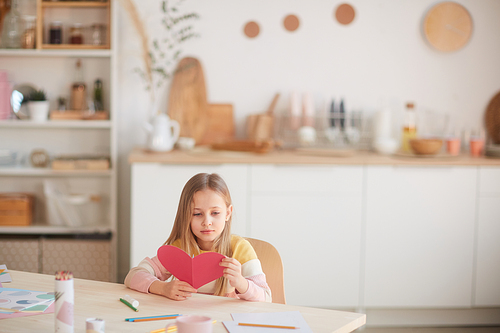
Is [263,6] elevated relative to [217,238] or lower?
elevated

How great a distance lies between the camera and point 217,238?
1.65 m

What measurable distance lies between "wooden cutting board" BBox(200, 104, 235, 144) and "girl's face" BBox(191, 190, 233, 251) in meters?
1.79

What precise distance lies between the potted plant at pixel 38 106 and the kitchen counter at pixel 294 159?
0.63m

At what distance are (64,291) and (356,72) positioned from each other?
2.73 meters

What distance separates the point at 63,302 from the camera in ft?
3.63

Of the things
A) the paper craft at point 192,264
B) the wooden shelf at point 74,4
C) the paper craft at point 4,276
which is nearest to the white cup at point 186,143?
the wooden shelf at point 74,4

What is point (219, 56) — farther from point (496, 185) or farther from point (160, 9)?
point (496, 185)

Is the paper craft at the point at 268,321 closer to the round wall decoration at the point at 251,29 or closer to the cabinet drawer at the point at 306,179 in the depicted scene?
the cabinet drawer at the point at 306,179

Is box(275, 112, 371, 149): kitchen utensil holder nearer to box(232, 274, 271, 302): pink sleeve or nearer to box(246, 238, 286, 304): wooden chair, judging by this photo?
box(246, 238, 286, 304): wooden chair

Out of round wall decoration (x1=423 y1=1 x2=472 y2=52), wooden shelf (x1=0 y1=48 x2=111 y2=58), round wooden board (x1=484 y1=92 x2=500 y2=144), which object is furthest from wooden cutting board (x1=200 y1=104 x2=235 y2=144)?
round wooden board (x1=484 y1=92 x2=500 y2=144)

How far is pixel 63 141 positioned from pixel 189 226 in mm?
2098

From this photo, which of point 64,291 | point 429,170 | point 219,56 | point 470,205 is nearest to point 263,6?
point 219,56

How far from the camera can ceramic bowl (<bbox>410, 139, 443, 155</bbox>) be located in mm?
3021

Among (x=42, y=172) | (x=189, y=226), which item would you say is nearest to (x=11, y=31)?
(x=42, y=172)
